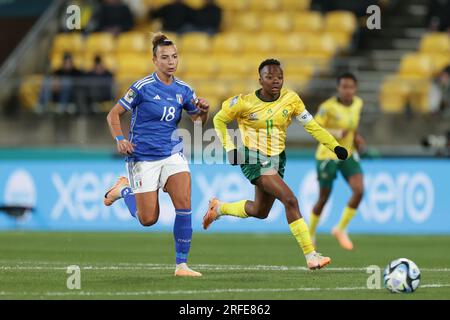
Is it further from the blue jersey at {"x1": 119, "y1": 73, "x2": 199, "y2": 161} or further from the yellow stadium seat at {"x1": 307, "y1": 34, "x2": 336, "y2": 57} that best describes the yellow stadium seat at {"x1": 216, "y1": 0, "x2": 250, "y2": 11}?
the blue jersey at {"x1": 119, "y1": 73, "x2": 199, "y2": 161}

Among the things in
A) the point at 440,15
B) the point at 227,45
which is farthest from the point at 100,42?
the point at 440,15

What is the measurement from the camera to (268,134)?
45.3 ft

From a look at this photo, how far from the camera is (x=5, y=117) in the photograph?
83.4 ft

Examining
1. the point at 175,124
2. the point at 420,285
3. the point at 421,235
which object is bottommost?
the point at 421,235

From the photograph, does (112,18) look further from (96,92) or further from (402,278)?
(402,278)

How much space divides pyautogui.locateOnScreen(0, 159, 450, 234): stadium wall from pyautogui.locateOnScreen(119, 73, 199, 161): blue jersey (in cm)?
978

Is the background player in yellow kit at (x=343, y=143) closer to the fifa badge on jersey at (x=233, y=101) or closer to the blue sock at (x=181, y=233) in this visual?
the fifa badge on jersey at (x=233, y=101)

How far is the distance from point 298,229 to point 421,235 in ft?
31.6

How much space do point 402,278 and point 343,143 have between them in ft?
26.6

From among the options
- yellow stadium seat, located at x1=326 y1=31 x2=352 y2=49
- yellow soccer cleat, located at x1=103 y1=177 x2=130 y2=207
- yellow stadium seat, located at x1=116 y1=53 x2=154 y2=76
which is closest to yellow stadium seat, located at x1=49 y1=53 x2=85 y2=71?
yellow stadium seat, located at x1=116 y1=53 x2=154 y2=76

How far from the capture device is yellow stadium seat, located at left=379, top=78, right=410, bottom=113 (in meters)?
25.7
